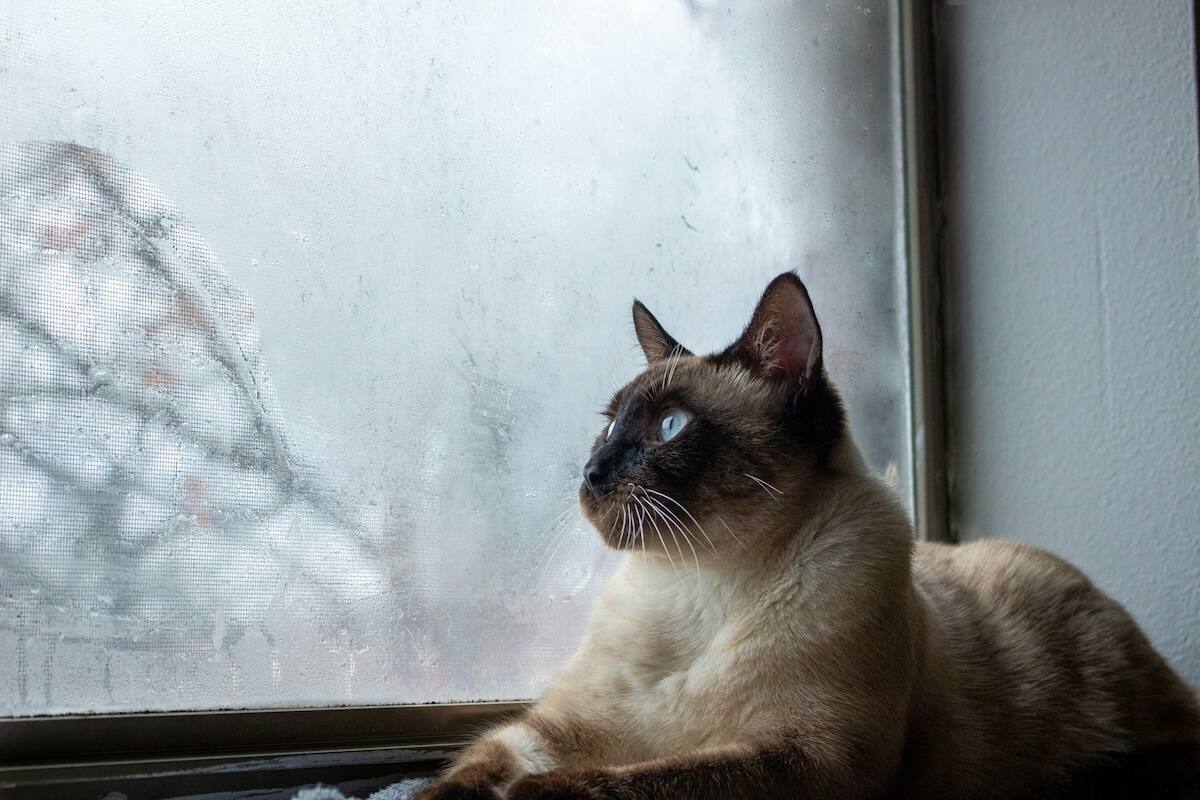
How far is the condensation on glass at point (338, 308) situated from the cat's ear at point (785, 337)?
0.53 meters

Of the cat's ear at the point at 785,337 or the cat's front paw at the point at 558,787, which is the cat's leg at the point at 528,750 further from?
the cat's ear at the point at 785,337

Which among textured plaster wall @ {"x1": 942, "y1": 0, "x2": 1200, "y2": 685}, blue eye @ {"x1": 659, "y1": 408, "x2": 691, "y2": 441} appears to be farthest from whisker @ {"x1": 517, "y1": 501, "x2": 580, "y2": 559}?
textured plaster wall @ {"x1": 942, "y1": 0, "x2": 1200, "y2": 685}

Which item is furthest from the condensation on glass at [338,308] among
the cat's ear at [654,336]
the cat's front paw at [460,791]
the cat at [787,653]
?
the cat's front paw at [460,791]

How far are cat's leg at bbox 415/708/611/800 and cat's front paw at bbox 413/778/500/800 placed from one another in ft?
0.08

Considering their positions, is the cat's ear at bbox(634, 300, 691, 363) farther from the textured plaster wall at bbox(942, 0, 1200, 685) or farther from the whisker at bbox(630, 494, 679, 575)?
the textured plaster wall at bbox(942, 0, 1200, 685)

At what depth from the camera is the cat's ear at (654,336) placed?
74.2 inches

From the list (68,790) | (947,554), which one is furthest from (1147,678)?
(68,790)

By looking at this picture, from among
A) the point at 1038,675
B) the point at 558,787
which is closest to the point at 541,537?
the point at 558,787

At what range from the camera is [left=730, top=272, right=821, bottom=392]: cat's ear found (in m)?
1.56

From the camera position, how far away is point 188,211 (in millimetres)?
1638

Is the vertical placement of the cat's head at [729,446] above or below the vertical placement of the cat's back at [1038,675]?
above

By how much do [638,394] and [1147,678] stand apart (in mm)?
1122

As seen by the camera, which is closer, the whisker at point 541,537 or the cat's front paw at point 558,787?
the cat's front paw at point 558,787

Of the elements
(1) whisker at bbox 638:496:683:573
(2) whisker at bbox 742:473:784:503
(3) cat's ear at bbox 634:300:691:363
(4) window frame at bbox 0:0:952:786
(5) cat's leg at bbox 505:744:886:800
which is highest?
(3) cat's ear at bbox 634:300:691:363
